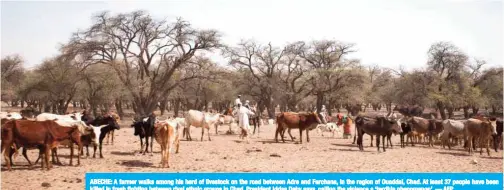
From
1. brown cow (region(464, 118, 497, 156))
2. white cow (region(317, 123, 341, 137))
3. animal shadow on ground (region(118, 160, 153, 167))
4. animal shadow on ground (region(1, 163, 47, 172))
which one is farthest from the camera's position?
white cow (region(317, 123, 341, 137))

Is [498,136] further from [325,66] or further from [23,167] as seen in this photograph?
[325,66]

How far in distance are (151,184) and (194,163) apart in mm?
4601

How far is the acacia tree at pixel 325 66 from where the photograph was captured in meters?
49.8

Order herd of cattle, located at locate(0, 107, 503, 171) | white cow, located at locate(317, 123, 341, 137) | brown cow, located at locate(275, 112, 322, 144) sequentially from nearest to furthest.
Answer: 1. herd of cattle, located at locate(0, 107, 503, 171)
2. brown cow, located at locate(275, 112, 322, 144)
3. white cow, located at locate(317, 123, 341, 137)

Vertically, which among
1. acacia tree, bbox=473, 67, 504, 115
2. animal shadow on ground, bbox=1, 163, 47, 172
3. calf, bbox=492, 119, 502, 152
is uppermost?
acacia tree, bbox=473, 67, 504, 115

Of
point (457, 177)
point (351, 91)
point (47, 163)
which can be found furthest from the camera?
point (351, 91)

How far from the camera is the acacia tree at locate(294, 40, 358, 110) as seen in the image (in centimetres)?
4978

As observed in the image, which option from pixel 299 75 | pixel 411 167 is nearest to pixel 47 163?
pixel 411 167

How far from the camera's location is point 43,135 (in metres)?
10.8

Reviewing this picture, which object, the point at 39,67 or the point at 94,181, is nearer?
the point at 94,181

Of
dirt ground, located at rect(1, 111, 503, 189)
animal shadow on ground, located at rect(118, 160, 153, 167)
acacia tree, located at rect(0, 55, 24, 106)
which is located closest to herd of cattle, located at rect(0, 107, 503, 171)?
dirt ground, located at rect(1, 111, 503, 189)

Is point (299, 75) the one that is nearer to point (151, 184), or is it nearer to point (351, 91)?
point (351, 91)

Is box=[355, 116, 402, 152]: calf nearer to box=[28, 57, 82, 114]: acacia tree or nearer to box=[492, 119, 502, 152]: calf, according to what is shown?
box=[492, 119, 502, 152]: calf

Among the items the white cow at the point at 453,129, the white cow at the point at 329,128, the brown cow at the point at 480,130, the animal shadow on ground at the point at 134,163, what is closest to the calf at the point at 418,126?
the white cow at the point at 453,129
